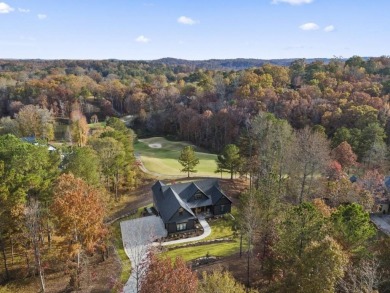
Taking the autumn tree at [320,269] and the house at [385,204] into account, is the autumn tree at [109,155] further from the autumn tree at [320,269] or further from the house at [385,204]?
the house at [385,204]

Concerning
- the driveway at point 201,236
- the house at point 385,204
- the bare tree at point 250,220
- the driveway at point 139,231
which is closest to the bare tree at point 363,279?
the bare tree at point 250,220

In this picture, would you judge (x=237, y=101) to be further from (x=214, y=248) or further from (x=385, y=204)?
(x=214, y=248)

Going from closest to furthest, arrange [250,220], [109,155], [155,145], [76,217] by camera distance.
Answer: [76,217], [250,220], [109,155], [155,145]

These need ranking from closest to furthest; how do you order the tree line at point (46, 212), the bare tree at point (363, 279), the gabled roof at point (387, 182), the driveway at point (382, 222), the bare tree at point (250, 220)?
1. the bare tree at point (363, 279)
2. the bare tree at point (250, 220)
3. the tree line at point (46, 212)
4. the driveway at point (382, 222)
5. the gabled roof at point (387, 182)

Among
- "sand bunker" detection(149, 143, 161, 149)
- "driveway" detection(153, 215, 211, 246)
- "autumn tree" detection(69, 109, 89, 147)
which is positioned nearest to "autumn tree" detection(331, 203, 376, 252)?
"driveway" detection(153, 215, 211, 246)

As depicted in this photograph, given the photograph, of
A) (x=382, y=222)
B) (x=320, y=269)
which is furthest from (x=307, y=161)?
(x=320, y=269)

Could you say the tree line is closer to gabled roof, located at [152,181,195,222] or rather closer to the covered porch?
gabled roof, located at [152,181,195,222]
